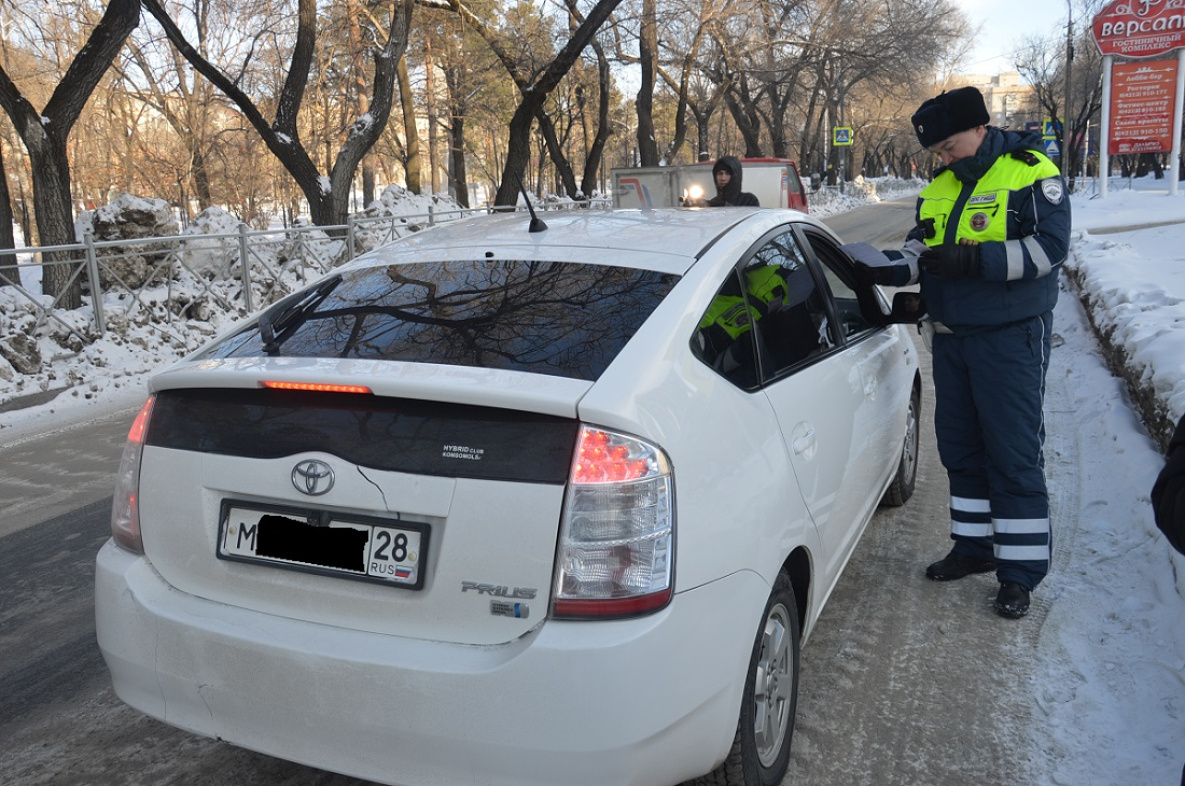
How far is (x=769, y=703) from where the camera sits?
2605mm

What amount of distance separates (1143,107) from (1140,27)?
2.32 m

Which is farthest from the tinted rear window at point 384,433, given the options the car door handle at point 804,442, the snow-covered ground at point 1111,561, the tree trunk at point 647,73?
the tree trunk at point 647,73

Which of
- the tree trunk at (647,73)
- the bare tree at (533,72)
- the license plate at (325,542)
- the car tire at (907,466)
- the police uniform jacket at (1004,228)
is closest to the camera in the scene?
the license plate at (325,542)

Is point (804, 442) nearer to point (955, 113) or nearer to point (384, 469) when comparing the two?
point (384, 469)

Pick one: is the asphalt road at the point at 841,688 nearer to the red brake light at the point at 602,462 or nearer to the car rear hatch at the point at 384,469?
the car rear hatch at the point at 384,469

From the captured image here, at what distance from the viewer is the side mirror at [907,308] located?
397 cm

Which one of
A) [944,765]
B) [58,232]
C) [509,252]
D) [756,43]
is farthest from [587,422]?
[756,43]

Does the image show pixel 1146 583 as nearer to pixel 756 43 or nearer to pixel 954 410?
pixel 954 410

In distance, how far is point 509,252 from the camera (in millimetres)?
3014

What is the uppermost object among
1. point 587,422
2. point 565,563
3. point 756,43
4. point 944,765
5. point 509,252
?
point 756,43

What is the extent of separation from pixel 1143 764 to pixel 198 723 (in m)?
2.58

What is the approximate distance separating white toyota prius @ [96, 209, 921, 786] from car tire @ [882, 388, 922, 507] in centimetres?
217

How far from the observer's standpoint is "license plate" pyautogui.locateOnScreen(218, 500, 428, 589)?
216 centimetres

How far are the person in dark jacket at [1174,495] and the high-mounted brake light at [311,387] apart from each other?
1650 mm
